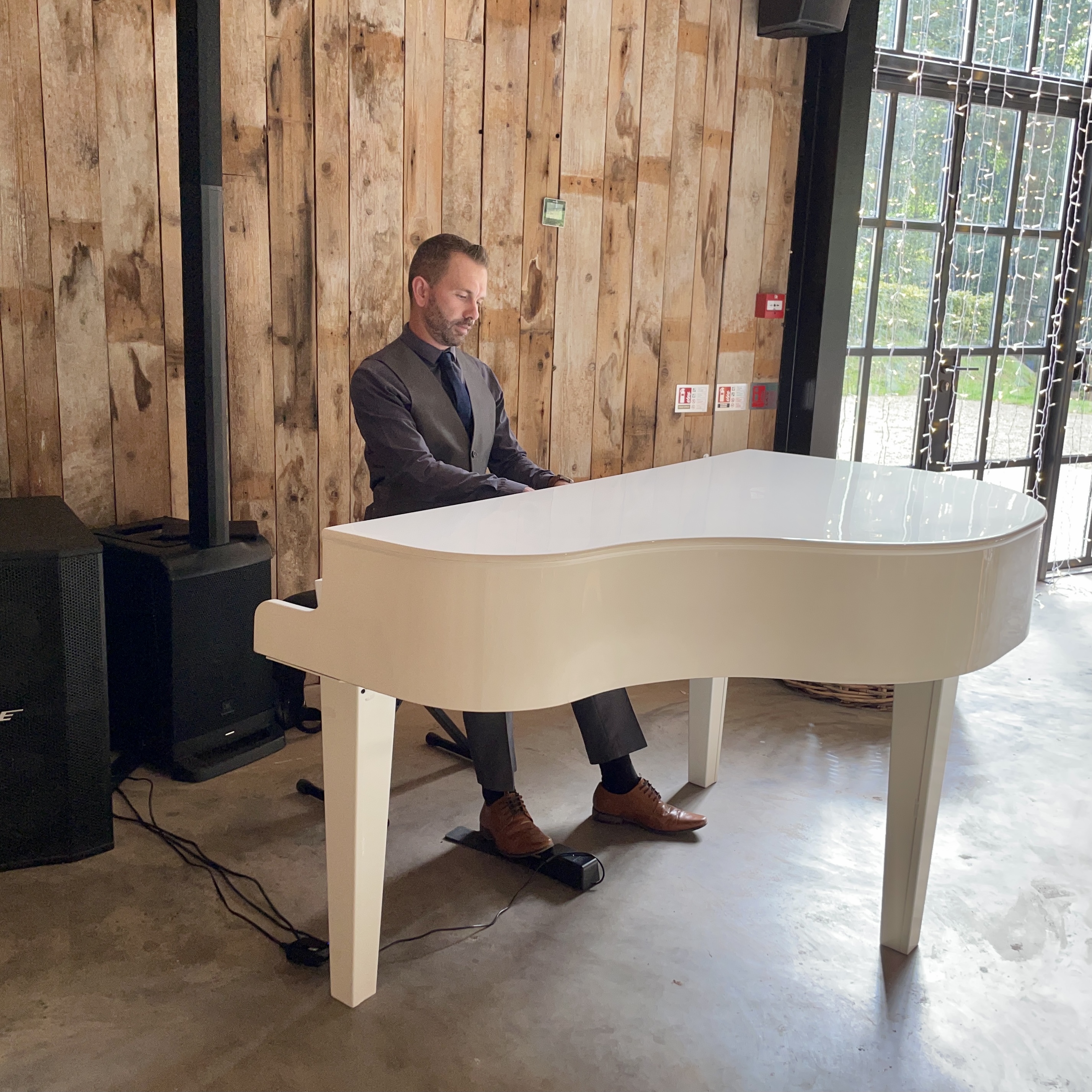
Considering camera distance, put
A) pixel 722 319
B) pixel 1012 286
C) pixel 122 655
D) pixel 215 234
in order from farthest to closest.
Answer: pixel 1012 286, pixel 722 319, pixel 122 655, pixel 215 234

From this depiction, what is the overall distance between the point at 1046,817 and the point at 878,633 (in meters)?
1.36

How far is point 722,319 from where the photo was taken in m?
4.07

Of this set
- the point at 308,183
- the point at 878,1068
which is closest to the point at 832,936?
the point at 878,1068

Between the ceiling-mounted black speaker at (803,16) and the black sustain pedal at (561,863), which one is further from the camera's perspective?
the ceiling-mounted black speaker at (803,16)

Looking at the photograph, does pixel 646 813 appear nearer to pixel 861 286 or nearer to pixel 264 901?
pixel 264 901

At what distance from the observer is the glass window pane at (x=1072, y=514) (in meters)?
5.03

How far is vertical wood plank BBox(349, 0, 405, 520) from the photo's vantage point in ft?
10.5

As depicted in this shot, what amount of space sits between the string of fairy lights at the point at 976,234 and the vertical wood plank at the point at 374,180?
191cm

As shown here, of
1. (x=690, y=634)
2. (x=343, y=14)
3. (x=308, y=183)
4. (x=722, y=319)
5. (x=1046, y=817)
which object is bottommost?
(x=1046, y=817)

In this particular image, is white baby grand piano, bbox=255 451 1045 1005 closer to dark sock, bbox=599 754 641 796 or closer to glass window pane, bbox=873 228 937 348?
dark sock, bbox=599 754 641 796

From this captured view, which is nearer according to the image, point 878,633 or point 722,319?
point 878,633

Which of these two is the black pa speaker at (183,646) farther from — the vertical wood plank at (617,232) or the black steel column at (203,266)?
the vertical wood plank at (617,232)

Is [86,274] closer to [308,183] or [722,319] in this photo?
[308,183]

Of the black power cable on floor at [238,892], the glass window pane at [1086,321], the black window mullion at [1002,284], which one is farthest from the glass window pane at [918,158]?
the black power cable on floor at [238,892]
